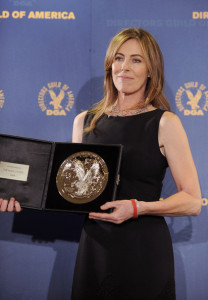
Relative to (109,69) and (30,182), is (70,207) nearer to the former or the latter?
(30,182)

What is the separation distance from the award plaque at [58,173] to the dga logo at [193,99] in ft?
3.14

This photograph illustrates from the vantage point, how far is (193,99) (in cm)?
205

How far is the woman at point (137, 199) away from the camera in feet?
4.17

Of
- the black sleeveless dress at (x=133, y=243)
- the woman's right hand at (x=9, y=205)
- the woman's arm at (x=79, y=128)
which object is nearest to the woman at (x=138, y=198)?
the black sleeveless dress at (x=133, y=243)

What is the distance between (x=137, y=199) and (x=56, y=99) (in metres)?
1.00

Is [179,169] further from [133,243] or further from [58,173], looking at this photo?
[58,173]

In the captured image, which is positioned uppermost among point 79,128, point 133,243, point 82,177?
point 79,128

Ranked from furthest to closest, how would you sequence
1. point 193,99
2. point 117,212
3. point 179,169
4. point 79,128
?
1. point 193,99
2. point 79,128
3. point 179,169
4. point 117,212

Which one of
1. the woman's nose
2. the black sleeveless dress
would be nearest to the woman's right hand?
the black sleeveless dress

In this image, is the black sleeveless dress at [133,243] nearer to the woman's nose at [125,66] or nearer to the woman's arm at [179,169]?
the woman's arm at [179,169]

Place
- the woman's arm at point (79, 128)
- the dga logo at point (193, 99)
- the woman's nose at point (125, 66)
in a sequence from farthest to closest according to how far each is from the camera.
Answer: the dga logo at point (193, 99)
the woman's arm at point (79, 128)
the woman's nose at point (125, 66)

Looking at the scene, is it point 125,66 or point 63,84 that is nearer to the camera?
point 125,66

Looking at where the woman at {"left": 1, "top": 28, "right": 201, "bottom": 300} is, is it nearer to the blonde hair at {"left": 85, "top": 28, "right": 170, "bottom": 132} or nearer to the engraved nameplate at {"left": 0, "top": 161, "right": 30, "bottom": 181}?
the blonde hair at {"left": 85, "top": 28, "right": 170, "bottom": 132}

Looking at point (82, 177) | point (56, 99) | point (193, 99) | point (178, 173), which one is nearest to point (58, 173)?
point (82, 177)
